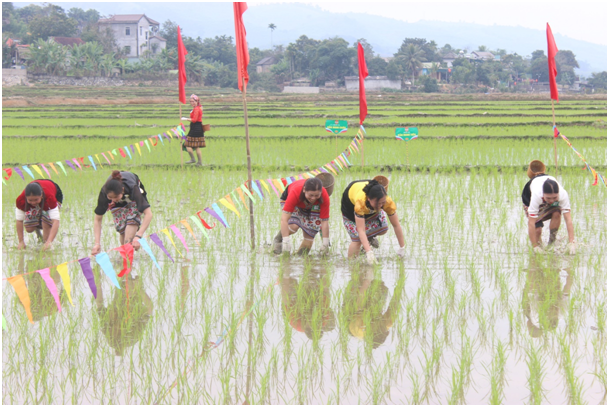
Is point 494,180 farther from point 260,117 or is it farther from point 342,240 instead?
point 260,117

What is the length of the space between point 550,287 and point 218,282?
2.12 meters

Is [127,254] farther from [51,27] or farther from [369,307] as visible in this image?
[51,27]

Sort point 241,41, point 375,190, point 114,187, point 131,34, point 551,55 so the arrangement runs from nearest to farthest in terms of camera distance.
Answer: point 375,190, point 114,187, point 241,41, point 551,55, point 131,34

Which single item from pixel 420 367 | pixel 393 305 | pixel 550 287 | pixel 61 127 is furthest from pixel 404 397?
pixel 61 127

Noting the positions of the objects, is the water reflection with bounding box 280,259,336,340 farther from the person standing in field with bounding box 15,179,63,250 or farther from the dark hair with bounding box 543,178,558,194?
the person standing in field with bounding box 15,179,63,250

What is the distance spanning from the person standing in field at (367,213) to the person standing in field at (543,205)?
98cm

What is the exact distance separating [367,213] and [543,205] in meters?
1.40

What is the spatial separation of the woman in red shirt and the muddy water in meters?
0.18

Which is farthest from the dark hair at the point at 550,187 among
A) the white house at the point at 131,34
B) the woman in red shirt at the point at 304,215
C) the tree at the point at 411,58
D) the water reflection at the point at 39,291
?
the white house at the point at 131,34

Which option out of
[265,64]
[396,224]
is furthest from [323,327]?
[265,64]

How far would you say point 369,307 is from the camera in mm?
3889

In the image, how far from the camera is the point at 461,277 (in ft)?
14.9

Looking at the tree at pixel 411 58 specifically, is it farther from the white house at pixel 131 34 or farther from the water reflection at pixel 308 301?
the water reflection at pixel 308 301

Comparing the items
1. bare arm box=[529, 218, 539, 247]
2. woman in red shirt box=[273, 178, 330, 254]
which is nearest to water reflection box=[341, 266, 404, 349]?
woman in red shirt box=[273, 178, 330, 254]
